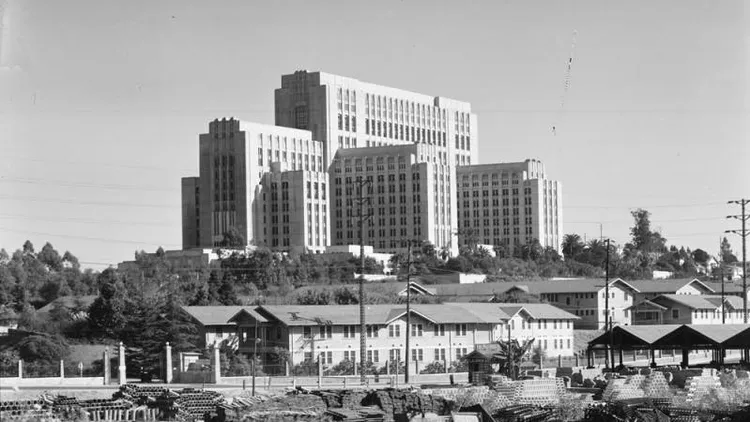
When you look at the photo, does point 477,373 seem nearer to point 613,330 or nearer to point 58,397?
point 613,330

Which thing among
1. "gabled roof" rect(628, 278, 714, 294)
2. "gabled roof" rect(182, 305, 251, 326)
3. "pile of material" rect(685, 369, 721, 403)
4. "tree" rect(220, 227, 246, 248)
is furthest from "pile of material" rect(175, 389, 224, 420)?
"tree" rect(220, 227, 246, 248)

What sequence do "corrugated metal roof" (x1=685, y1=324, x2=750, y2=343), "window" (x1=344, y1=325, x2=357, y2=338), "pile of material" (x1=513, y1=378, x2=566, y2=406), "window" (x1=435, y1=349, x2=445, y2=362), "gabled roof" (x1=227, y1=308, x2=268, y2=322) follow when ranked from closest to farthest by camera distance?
1. "pile of material" (x1=513, y1=378, x2=566, y2=406)
2. "corrugated metal roof" (x1=685, y1=324, x2=750, y2=343)
3. "gabled roof" (x1=227, y1=308, x2=268, y2=322)
4. "window" (x1=344, y1=325, x2=357, y2=338)
5. "window" (x1=435, y1=349, x2=445, y2=362)

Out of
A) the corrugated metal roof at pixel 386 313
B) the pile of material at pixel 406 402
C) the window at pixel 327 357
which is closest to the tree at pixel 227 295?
the corrugated metal roof at pixel 386 313

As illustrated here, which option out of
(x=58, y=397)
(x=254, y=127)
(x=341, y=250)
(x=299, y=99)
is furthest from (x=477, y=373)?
(x=299, y=99)

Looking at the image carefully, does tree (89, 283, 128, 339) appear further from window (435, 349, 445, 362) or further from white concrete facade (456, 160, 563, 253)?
white concrete facade (456, 160, 563, 253)

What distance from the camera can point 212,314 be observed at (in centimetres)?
8756

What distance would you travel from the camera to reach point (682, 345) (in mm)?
70688

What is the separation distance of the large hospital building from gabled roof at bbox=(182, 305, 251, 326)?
7938 centimetres

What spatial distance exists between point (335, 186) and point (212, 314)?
321 feet

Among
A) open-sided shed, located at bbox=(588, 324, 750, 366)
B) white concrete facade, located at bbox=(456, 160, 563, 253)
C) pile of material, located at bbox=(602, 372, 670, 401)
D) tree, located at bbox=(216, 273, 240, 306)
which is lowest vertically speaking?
pile of material, located at bbox=(602, 372, 670, 401)

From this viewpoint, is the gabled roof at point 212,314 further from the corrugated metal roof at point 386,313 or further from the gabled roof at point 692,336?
the gabled roof at point 692,336

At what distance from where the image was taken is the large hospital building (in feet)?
571

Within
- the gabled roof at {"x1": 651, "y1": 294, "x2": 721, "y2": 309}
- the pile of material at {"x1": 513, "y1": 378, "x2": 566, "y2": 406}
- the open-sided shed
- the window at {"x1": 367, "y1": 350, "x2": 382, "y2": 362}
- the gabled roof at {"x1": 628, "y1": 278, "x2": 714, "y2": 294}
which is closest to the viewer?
the pile of material at {"x1": 513, "y1": 378, "x2": 566, "y2": 406}

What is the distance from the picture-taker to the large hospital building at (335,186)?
17412 centimetres
